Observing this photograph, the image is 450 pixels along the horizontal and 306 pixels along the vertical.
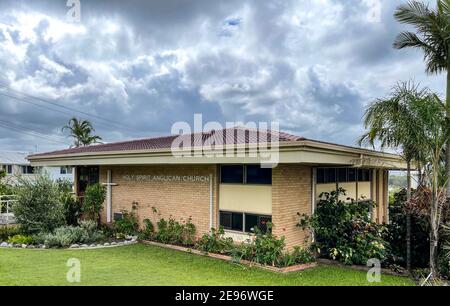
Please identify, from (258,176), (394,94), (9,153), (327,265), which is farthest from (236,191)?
(9,153)

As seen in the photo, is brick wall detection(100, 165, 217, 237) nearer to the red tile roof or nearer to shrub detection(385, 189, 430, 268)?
the red tile roof

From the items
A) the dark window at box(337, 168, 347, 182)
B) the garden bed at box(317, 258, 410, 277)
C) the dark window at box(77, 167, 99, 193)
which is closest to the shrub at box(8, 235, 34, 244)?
the dark window at box(77, 167, 99, 193)

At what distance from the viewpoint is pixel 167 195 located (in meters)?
12.7

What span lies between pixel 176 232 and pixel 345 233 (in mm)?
5434

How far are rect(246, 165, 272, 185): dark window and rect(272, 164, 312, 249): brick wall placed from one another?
0.27 m

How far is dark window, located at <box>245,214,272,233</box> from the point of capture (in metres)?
10.1

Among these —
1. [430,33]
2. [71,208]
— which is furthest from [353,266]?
[71,208]

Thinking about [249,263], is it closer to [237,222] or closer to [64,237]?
[237,222]

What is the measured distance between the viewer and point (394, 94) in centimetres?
871

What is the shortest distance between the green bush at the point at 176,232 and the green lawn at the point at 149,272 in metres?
1.00

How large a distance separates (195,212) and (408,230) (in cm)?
636

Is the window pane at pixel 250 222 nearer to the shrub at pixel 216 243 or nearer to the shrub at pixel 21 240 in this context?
the shrub at pixel 216 243

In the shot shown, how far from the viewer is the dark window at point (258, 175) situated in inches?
402

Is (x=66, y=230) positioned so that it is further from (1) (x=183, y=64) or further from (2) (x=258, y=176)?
(1) (x=183, y=64)
